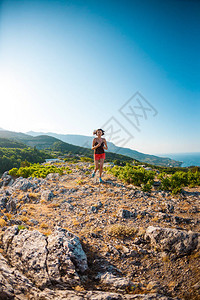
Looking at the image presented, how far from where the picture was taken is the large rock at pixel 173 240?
3.82 m

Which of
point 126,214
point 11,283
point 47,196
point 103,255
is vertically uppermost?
point 126,214

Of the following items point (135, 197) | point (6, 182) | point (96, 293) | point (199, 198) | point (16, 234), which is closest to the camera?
point (96, 293)

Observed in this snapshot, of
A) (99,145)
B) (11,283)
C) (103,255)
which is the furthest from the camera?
(99,145)

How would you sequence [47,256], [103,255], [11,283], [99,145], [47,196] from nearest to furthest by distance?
1. [11,283]
2. [47,256]
3. [103,255]
4. [47,196]
5. [99,145]

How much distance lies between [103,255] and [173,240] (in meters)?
2.18

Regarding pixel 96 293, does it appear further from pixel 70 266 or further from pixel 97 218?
pixel 97 218

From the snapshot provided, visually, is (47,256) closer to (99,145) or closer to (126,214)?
(126,214)

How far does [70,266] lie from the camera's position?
340 centimetres

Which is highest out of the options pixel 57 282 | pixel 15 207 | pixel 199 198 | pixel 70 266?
pixel 199 198

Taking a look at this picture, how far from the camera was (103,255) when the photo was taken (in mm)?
4082

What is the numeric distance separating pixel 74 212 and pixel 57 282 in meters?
3.58

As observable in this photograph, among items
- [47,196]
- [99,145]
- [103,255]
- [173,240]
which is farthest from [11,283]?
[99,145]

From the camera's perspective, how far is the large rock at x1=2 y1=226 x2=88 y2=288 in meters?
3.26

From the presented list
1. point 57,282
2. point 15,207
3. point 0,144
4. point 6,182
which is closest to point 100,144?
point 15,207
